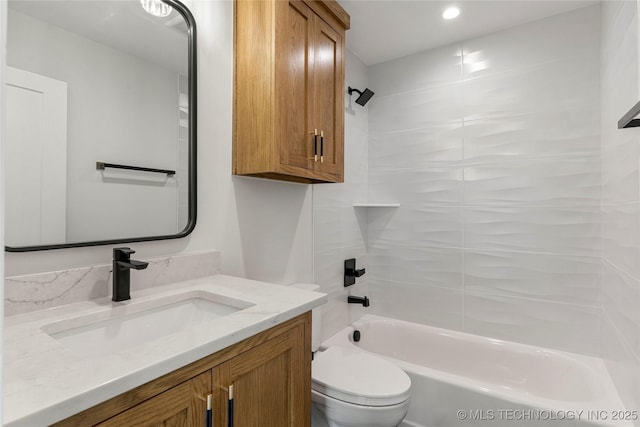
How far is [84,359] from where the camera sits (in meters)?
0.60

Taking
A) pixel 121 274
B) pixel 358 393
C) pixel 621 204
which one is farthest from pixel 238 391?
pixel 621 204

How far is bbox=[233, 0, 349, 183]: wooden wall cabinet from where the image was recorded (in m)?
1.34

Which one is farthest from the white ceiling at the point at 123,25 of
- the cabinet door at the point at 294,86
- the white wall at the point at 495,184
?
the white wall at the point at 495,184

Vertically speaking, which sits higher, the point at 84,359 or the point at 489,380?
the point at 84,359

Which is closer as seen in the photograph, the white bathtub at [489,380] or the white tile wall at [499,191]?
the white bathtub at [489,380]

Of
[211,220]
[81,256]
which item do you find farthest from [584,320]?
[81,256]

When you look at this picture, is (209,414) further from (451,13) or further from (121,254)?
(451,13)

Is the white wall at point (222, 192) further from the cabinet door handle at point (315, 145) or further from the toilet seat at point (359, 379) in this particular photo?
the toilet seat at point (359, 379)

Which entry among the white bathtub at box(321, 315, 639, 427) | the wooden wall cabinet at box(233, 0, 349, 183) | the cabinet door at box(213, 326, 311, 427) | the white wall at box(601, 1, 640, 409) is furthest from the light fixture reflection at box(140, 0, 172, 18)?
the white bathtub at box(321, 315, 639, 427)

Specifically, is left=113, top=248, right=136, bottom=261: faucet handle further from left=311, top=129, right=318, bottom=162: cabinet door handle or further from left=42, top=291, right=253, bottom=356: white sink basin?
left=311, top=129, right=318, bottom=162: cabinet door handle

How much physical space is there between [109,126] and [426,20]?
74.4 inches

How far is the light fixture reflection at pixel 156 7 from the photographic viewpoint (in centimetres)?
121

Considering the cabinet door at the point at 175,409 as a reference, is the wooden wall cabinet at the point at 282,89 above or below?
above

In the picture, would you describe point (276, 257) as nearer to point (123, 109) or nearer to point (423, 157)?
point (123, 109)
